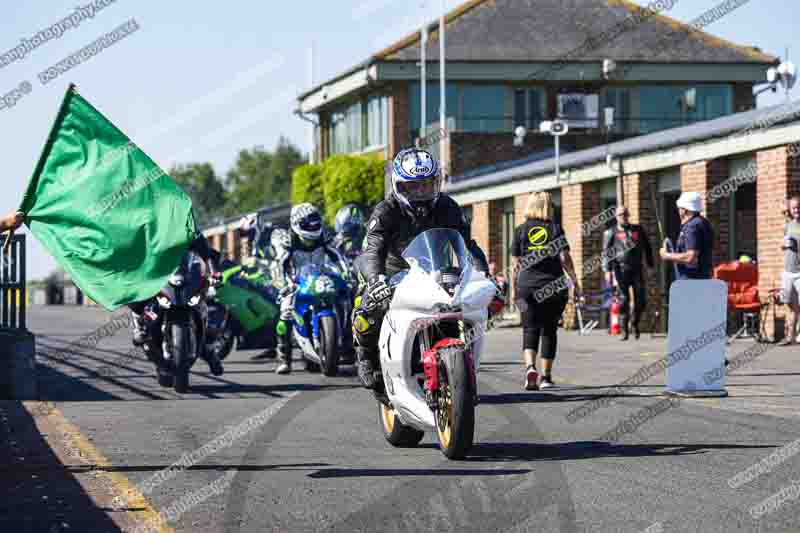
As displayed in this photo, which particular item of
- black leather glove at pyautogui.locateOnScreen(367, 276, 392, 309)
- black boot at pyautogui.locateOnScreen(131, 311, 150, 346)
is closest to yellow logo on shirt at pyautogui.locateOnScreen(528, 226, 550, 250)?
black boot at pyautogui.locateOnScreen(131, 311, 150, 346)

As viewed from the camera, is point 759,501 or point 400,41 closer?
point 759,501

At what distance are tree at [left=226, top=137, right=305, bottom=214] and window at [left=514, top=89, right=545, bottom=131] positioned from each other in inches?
3680

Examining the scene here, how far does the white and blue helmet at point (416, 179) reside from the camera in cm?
916

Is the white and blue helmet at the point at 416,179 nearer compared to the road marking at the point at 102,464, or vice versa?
the road marking at the point at 102,464

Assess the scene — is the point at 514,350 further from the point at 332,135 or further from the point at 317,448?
the point at 332,135

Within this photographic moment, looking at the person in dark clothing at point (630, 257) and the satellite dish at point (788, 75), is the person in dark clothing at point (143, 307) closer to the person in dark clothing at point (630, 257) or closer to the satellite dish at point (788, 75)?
the person in dark clothing at point (630, 257)

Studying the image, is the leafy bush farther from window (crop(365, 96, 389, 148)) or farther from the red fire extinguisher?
the red fire extinguisher

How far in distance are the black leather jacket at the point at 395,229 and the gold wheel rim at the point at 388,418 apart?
89 centimetres

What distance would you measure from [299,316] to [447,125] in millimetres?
35258

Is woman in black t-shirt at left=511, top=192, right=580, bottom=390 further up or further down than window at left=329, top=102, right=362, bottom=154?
further down

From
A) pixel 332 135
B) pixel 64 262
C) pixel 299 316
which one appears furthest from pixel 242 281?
pixel 332 135

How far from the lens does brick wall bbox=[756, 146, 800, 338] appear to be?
820 inches

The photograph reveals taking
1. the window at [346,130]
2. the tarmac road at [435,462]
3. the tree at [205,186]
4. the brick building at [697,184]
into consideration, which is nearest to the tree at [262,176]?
the tree at [205,186]

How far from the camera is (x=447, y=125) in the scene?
5094cm
